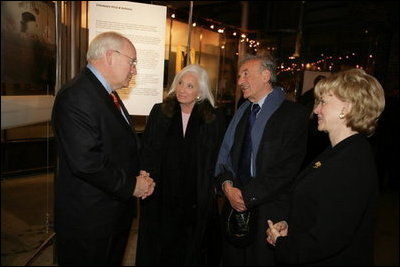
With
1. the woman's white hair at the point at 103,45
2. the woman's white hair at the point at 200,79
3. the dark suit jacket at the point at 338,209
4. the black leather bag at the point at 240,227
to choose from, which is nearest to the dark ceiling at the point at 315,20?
the woman's white hair at the point at 200,79

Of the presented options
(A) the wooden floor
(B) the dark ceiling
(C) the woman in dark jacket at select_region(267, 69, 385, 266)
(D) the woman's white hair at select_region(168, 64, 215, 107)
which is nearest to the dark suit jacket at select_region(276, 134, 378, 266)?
(C) the woman in dark jacket at select_region(267, 69, 385, 266)

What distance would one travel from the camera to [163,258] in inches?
108

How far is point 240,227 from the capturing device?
2.26m

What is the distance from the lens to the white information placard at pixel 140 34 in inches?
106

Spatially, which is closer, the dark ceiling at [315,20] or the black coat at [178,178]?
the black coat at [178,178]

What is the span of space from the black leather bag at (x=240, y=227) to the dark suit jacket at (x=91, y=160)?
2.53 ft

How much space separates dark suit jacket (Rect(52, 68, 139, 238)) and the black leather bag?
77 cm

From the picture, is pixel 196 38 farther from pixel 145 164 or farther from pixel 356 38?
pixel 356 38

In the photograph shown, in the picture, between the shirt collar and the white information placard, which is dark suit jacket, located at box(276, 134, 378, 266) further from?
the white information placard

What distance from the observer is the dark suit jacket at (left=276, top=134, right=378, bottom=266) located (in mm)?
1324

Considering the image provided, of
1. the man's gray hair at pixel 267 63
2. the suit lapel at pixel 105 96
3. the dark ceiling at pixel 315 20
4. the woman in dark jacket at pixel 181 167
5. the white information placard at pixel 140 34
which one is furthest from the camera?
the dark ceiling at pixel 315 20

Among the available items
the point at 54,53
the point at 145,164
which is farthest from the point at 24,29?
the point at 145,164

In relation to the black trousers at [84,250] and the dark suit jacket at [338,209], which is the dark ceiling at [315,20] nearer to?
the black trousers at [84,250]

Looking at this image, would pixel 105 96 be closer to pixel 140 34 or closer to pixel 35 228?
pixel 140 34
